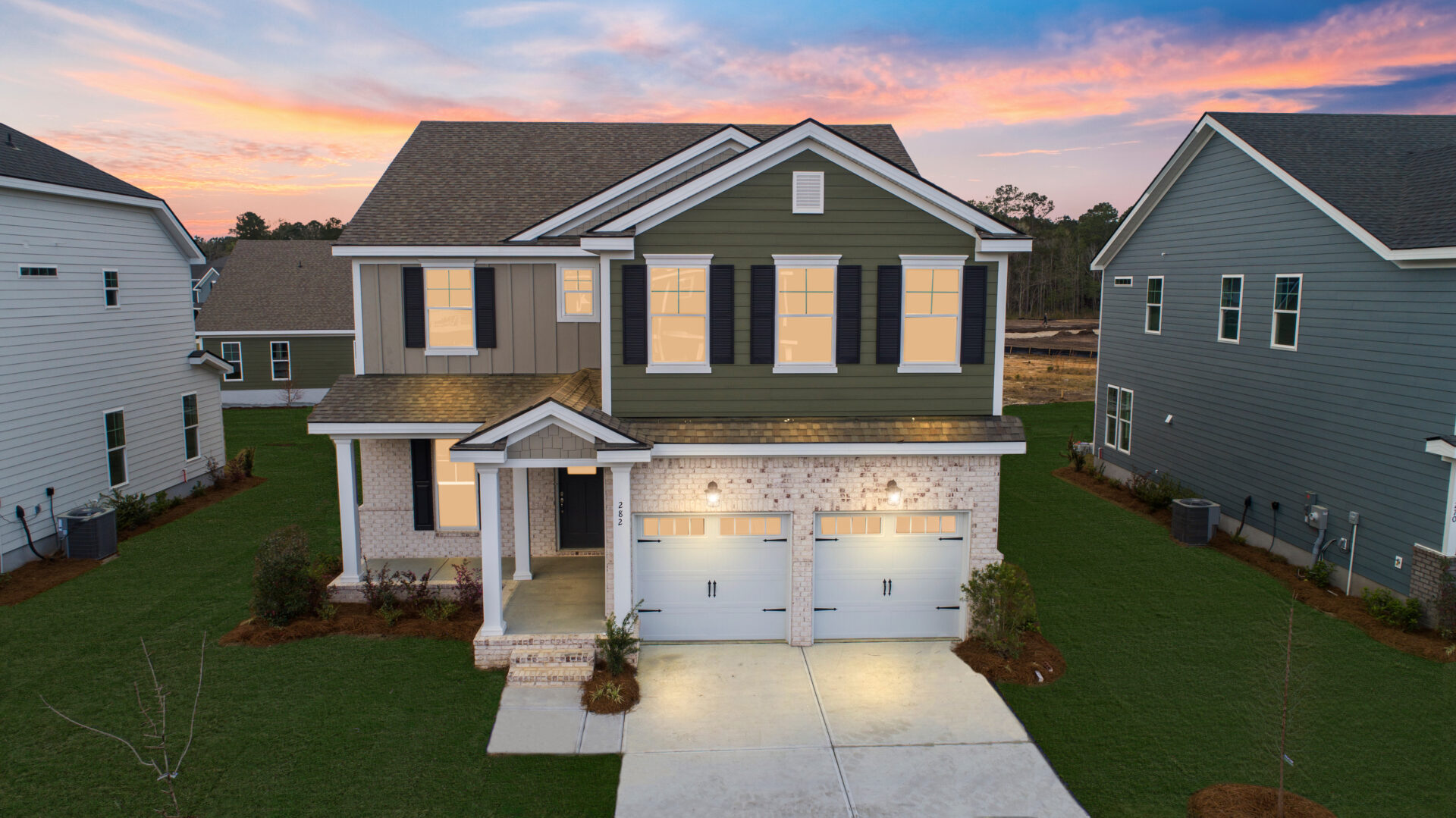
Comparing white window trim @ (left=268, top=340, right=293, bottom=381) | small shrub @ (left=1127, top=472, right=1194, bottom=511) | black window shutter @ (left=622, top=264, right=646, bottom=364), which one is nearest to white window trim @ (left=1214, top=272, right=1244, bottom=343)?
small shrub @ (left=1127, top=472, right=1194, bottom=511)

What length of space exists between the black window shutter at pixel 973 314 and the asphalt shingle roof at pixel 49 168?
16.6 meters

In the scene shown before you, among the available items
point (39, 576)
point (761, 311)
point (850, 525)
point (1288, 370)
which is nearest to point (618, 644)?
point (850, 525)

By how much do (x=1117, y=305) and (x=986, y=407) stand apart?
11827mm

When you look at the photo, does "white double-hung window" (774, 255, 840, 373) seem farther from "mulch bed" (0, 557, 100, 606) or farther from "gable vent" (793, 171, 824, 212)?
"mulch bed" (0, 557, 100, 606)

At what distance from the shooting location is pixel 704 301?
464 inches

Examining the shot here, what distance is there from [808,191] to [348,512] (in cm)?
883

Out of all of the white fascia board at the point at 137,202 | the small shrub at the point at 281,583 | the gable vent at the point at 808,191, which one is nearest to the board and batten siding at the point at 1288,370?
the gable vent at the point at 808,191

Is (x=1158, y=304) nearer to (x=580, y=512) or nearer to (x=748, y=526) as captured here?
(x=748, y=526)

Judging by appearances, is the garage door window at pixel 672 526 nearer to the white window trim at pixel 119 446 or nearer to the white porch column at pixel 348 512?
the white porch column at pixel 348 512

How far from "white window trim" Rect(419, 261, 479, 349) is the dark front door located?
2.83 m

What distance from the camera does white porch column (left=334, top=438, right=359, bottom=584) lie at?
1317 centimetres

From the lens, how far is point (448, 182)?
53.3 feet

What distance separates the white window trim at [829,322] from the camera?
1173cm

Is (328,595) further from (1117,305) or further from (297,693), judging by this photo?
(1117,305)
